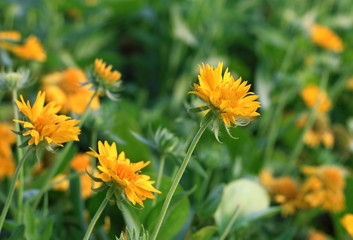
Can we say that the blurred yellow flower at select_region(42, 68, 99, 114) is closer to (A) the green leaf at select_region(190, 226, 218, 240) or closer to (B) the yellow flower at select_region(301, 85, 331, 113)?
(A) the green leaf at select_region(190, 226, 218, 240)

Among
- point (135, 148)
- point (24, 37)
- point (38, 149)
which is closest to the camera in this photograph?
point (38, 149)

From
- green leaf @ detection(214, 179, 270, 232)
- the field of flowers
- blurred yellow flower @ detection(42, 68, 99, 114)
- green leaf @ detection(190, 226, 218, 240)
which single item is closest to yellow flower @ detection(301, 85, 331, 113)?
the field of flowers

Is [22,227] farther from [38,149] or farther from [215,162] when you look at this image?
[215,162]

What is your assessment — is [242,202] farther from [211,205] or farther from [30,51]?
[30,51]

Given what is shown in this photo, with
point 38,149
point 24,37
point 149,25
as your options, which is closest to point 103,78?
point 38,149

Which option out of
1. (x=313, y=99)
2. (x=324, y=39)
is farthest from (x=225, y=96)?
(x=324, y=39)

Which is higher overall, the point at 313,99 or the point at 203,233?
the point at 313,99

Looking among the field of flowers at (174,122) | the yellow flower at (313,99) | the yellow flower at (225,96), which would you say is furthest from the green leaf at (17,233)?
the yellow flower at (313,99)
